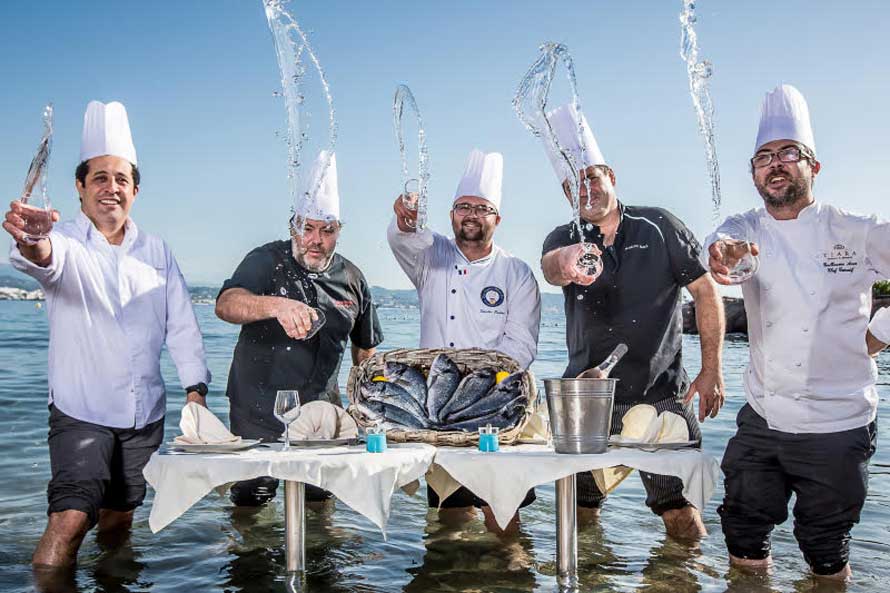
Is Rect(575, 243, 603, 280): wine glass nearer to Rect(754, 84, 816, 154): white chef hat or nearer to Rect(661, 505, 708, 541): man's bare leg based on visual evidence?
Rect(754, 84, 816, 154): white chef hat

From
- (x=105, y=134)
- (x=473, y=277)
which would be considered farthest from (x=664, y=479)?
(x=105, y=134)

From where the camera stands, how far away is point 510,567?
4.58 meters

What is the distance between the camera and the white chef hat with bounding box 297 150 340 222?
5.13 metres

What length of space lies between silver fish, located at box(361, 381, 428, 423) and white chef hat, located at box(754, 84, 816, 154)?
197cm

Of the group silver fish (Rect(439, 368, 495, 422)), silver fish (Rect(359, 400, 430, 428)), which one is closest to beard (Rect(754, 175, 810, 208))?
silver fish (Rect(439, 368, 495, 422))

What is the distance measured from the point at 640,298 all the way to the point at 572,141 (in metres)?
0.97

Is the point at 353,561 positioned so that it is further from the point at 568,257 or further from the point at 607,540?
the point at 568,257

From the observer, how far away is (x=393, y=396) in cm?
398

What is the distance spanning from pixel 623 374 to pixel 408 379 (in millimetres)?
1363

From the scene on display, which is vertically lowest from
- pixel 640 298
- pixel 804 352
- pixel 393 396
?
pixel 393 396

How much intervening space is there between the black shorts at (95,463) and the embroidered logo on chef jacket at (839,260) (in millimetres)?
3362

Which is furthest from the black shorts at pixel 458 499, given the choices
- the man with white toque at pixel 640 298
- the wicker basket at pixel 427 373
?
the wicker basket at pixel 427 373

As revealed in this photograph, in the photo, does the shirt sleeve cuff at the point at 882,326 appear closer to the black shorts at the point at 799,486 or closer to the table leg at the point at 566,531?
the black shorts at the point at 799,486

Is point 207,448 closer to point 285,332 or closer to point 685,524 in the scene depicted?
point 285,332
